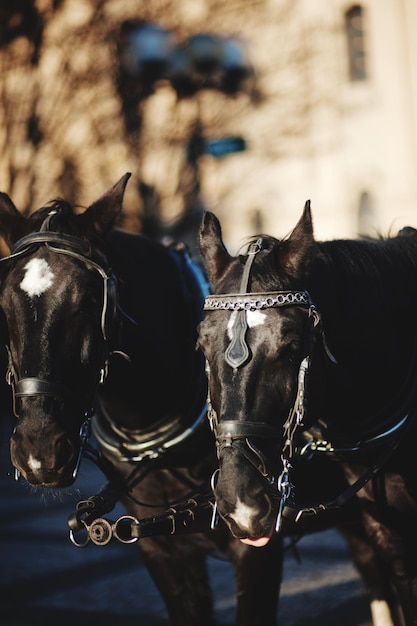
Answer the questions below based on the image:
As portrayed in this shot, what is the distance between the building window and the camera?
27062 millimetres

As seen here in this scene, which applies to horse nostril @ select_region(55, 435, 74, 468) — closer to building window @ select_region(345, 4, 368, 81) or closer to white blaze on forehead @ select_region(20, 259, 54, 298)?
white blaze on forehead @ select_region(20, 259, 54, 298)

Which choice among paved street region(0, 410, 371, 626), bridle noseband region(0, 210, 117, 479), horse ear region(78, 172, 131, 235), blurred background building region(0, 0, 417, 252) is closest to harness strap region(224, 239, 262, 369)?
bridle noseband region(0, 210, 117, 479)

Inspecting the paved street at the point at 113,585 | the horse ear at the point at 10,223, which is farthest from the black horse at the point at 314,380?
the paved street at the point at 113,585

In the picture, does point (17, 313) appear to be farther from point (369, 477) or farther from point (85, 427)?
point (369, 477)

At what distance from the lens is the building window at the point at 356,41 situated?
27.1 metres

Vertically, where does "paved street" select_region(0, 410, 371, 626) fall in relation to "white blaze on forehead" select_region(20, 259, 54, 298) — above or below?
below

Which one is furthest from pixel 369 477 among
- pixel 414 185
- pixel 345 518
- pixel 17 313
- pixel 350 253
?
pixel 414 185

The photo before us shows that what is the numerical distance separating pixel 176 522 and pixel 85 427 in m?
0.50

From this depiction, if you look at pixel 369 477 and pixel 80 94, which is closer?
pixel 369 477

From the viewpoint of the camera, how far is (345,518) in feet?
12.3

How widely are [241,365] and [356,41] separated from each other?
25966 mm

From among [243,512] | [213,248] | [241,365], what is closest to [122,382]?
[213,248]

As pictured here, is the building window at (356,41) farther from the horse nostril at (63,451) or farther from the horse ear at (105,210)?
the horse nostril at (63,451)

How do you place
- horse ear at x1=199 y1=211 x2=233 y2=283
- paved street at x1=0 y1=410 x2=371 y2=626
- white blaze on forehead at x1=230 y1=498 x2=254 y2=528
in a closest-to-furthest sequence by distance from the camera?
1. white blaze on forehead at x1=230 y1=498 x2=254 y2=528
2. horse ear at x1=199 y1=211 x2=233 y2=283
3. paved street at x1=0 y1=410 x2=371 y2=626
